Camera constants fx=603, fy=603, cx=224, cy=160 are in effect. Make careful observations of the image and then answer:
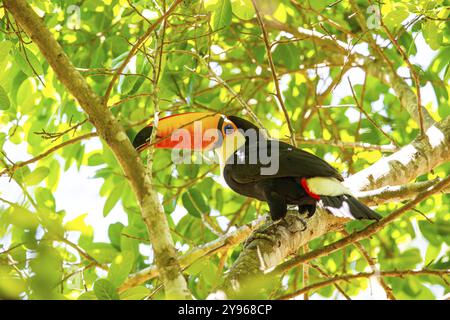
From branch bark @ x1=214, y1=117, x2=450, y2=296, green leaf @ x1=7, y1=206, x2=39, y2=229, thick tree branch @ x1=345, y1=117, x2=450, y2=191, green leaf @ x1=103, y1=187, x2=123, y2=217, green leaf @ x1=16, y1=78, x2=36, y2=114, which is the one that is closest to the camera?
green leaf @ x1=7, y1=206, x2=39, y2=229

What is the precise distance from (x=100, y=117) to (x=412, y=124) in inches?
141

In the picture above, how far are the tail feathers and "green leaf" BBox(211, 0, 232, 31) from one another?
42.0 inches

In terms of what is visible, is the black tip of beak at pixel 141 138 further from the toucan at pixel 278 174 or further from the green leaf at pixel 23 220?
the green leaf at pixel 23 220

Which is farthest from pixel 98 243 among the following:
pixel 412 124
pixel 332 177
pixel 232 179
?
pixel 412 124

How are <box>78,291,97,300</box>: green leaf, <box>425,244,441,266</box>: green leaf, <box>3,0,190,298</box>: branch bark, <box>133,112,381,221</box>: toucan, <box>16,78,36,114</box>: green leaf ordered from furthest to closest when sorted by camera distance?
<box>425,244,441,266</box>: green leaf < <box>16,78,36,114</box>: green leaf < <box>133,112,381,221</box>: toucan < <box>78,291,97,300</box>: green leaf < <box>3,0,190,298</box>: branch bark

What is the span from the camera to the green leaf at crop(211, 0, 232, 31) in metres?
3.10

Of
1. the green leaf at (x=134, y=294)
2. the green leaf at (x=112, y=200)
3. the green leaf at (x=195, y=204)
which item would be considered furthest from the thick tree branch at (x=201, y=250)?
the green leaf at (x=112, y=200)

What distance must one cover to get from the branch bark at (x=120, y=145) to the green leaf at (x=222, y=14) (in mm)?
956

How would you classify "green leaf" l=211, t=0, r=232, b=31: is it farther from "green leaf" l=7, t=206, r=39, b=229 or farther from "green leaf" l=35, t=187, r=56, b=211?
"green leaf" l=7, t=206, r=39, b=229

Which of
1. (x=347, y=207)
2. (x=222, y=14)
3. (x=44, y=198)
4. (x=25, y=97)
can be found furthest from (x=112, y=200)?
(x=347, y=207)

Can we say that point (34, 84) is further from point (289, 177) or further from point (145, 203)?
point (145, 203)

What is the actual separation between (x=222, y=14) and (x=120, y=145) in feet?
3.72

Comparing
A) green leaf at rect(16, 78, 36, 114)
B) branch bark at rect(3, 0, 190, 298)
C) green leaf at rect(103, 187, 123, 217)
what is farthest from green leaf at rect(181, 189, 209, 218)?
branch bark at rect(3, 0, 190, 298)

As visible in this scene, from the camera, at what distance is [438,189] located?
7.85 feet
